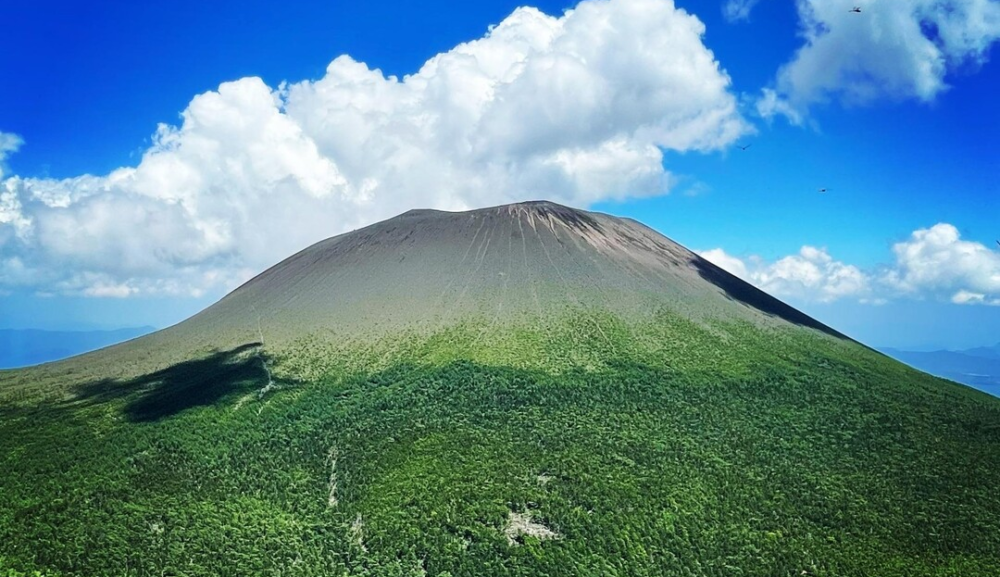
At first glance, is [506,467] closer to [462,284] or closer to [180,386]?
[180,386]

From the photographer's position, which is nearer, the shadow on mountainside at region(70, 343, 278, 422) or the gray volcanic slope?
the shadow on mountainside at region(70, 343, 278, 422)

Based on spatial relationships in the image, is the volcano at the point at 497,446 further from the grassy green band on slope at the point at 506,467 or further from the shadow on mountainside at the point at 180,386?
the shadow on mountainside at the point at 180,386

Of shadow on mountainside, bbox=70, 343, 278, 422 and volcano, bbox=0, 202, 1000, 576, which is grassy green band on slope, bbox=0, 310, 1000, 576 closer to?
volcano, bbox=0, 202, 1000, 576

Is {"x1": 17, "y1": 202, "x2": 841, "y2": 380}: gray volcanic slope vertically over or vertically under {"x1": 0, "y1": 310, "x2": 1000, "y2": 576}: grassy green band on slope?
over

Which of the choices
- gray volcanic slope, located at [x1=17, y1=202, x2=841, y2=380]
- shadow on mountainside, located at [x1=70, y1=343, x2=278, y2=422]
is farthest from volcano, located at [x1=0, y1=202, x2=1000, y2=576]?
gray volcanic slope, located at [x1=17, y1=202, x2=841, y2=380]

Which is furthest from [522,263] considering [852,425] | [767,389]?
[852,425]

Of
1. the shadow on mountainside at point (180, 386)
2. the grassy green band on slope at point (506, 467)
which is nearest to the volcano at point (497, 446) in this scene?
the grassy green band on slope at point (506, 467)

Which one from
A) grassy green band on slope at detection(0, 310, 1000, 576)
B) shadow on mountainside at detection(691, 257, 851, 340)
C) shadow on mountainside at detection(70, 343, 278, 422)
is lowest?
grassy green band on slope at detection(0, 310, 1000, 576)
